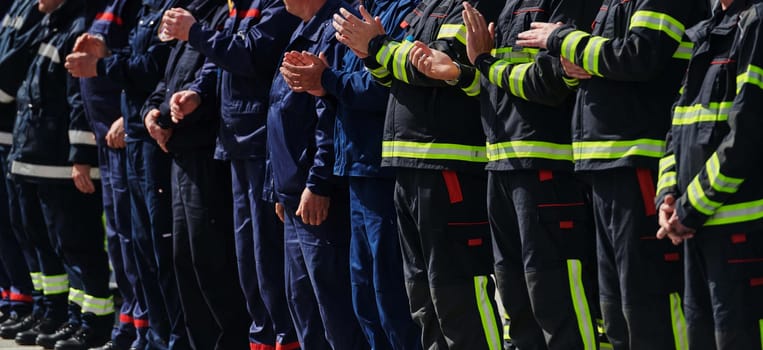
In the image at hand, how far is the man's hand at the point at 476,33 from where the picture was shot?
195 inches

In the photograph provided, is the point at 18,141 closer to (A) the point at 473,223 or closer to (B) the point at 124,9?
(B) the point at 124,9

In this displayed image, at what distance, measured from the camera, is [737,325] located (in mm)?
3990

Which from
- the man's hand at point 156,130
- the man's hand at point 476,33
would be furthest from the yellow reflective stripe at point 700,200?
the man's hand at point 156,130

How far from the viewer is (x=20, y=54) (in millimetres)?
9000

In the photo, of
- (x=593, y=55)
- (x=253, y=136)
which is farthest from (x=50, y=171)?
(x=593, y=55)

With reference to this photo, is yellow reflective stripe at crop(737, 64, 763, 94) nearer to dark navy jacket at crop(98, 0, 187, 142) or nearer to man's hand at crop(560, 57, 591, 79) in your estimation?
man's hand at crop(560, 57, 591, 79)

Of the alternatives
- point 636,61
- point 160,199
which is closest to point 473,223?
point 636,61

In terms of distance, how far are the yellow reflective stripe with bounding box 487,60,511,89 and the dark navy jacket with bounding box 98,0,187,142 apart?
2.93 metres

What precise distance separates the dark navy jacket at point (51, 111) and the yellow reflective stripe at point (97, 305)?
78cm

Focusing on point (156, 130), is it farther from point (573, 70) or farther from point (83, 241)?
point (573, 70)

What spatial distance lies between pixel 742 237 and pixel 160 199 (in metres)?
3.88

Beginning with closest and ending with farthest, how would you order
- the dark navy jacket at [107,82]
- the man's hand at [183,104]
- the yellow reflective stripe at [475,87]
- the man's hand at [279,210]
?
the yellow reflective stripe at [475,87]
the man's hand at [279,210]
the man's hand at [183,104]
the dark navy jacket at [107,82]

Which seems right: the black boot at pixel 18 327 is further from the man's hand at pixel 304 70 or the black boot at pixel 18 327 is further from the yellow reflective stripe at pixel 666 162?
the yellow reflective stripe at pixel 666 162

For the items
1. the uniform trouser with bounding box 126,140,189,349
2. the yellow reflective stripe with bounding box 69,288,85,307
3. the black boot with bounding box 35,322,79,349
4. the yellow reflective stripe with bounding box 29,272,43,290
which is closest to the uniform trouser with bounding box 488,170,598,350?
the uniform trouser with bounding box 126,140,189,349
